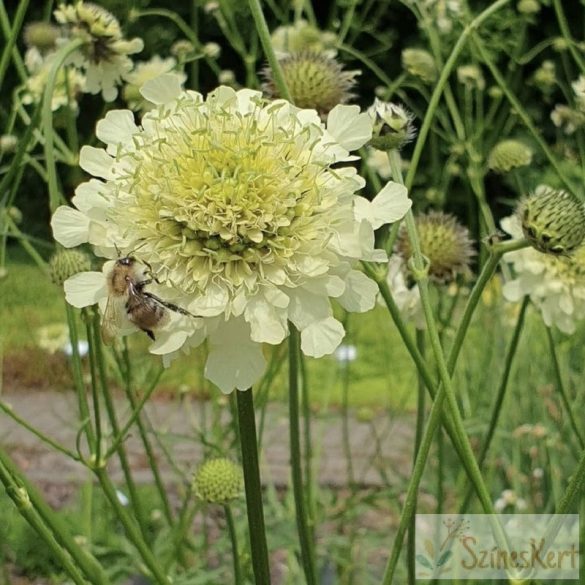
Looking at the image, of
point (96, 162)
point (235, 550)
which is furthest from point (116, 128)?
point (235, 550)

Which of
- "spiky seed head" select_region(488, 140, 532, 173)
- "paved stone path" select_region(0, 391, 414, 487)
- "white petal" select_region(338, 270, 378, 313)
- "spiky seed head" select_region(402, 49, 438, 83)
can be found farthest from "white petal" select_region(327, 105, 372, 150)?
"paved stone path" select_region(0, 391, 414, 487)

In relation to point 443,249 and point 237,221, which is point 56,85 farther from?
point 237,221

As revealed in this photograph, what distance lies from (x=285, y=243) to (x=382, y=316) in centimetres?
313

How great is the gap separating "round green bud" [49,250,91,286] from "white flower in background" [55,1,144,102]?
1.04 feet

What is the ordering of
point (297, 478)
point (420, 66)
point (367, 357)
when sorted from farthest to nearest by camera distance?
1. point (367, 357)
2. point (420, 66)
3. point (297, 478)

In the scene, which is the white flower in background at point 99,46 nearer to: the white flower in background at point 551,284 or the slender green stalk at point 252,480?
the white flower in background at point 551,284

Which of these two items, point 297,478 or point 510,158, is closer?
point 297,478

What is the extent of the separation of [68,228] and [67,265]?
0.30 metres

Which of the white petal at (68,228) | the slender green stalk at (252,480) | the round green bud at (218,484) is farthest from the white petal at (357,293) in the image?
the round green bud at (218,484)

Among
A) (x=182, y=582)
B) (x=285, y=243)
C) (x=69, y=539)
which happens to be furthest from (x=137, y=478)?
(x=285, y=243)

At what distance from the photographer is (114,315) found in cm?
69

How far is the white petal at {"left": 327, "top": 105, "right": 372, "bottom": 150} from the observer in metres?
0.69

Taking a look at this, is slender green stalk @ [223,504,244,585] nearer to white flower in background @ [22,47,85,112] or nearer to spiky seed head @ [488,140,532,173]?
white flower in background @ [22,47,85,112]

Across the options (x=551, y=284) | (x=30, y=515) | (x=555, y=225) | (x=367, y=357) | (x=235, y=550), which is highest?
(x=555, y=225)
